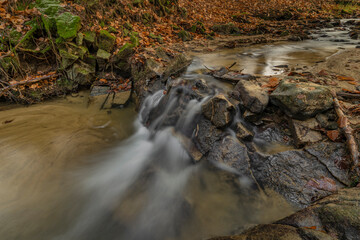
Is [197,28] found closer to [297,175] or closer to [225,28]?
[225,28]

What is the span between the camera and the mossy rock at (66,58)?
5.29 m

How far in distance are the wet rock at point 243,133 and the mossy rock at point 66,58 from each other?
5.41 meters

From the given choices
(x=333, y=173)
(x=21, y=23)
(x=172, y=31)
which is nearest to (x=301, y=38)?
(x=172, y=31)

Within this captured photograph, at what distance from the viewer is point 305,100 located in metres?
2.81

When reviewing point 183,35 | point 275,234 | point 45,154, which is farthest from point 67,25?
point 275,234

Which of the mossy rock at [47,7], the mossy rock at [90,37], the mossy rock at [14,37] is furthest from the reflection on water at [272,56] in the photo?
the mossy rock at [14,37]

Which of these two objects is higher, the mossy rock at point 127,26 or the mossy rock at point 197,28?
the mossy rock at point 127,26

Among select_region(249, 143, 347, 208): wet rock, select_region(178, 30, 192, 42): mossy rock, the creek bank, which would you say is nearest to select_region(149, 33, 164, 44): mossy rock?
select_region(178, 30, 192, 42): mossy rock

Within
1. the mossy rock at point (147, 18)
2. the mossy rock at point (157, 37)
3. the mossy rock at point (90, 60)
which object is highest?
the mossy rock at point (147, 18)

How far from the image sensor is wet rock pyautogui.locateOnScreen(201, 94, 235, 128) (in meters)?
3.34

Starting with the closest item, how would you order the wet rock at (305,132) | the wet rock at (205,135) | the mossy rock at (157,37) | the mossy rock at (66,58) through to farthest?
1. the wet rock at (305,132)
2. the wet rock at (205,135)
3. the mossy rock at (66,58)
4. the mossy rock at (157,37)

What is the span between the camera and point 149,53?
5961 mm

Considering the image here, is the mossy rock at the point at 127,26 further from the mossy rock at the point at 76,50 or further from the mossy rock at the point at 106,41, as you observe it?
the mossy rock at the point at 76,50

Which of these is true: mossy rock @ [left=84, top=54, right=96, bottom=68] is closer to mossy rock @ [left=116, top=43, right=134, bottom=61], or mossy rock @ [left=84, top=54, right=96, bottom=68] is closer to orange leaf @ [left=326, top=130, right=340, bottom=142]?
mossy rock @ [left=116, top=43, right=134, bottom=61]
